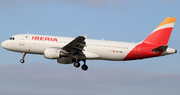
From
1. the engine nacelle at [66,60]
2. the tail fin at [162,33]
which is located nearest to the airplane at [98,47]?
the tail fin at [162,33]

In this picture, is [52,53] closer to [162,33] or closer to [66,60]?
[66,60]

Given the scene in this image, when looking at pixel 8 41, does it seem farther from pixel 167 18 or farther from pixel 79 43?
pixel 167 18

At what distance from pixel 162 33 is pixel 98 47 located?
37.6 feet

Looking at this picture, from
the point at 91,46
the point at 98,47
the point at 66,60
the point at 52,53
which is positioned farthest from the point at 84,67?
the point at 52,53

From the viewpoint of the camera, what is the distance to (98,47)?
47.6 metres

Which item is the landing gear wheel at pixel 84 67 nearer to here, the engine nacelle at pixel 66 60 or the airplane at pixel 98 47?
the airplane at pixel 98 47

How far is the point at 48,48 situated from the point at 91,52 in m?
7.23

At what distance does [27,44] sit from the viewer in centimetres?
4850

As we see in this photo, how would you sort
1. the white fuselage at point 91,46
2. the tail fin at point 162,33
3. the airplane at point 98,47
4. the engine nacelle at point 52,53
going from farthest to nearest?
the tail fin at point 162,33 → the white fuselage at point 91,46 → the airplane at point 98,47 → the engine nacelle at point 52,53

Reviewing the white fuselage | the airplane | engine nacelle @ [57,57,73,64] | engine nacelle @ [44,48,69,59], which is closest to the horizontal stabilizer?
the airplane

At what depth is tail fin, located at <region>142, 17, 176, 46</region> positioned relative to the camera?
160ft

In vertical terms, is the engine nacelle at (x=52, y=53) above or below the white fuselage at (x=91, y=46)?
below

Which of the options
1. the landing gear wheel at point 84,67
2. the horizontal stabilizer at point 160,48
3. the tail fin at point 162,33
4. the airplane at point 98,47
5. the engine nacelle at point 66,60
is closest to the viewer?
the horizontal stabilizer at point 160,48

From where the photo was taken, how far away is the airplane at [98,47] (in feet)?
155
